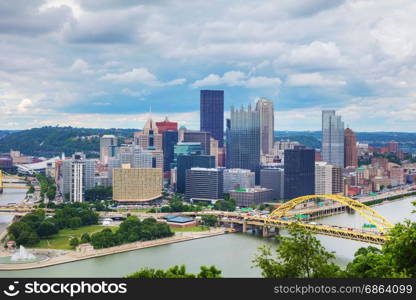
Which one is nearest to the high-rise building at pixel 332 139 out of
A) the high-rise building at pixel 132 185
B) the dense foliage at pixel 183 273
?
the high-rise building at pixel 132 185

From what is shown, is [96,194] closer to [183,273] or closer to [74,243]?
[74,243]

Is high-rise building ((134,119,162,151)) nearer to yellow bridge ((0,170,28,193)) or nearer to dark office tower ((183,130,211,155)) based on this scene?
dark office tower ((183,130,211,155))

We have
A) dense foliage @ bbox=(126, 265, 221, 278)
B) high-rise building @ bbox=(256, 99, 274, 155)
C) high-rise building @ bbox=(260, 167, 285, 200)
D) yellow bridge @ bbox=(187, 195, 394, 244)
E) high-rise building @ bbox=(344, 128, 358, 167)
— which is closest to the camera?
dense foliage @ bbox=(126, 265, 221, 278)

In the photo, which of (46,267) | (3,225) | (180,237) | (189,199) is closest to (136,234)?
(180,237)

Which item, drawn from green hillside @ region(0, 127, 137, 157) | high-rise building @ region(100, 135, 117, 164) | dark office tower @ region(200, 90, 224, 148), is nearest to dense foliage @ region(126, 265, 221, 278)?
high-rise building @ region(100, 135, 117, 164)

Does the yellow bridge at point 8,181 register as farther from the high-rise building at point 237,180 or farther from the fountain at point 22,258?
the fountain at point 22,258

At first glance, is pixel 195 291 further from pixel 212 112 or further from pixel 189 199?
pixel 212 112
